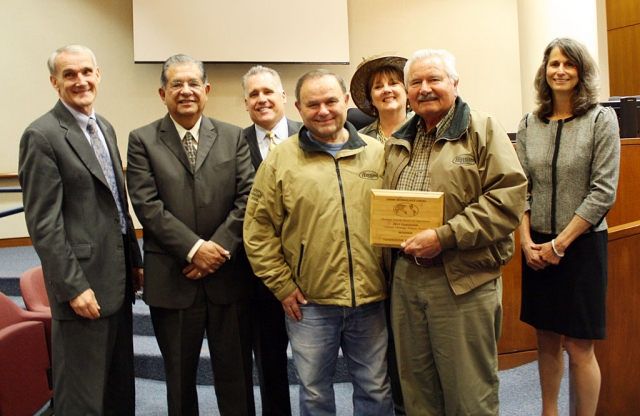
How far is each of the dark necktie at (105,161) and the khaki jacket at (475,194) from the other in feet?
3.97

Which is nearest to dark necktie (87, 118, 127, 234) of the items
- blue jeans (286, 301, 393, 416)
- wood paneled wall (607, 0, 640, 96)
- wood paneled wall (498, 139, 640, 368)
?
blue jeans (286, 301, 393, 416)

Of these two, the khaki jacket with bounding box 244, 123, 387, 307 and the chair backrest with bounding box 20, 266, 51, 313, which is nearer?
the khaki jacket with bounding box 244, 123, 387, 307

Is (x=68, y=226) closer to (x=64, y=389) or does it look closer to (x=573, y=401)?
(x=64, y=389)

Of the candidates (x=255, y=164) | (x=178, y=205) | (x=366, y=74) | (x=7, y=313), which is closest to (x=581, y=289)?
(x=366, y=74)

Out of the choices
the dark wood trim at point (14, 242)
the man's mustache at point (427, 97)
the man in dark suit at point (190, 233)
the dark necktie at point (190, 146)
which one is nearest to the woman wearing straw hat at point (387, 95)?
the man's mustache at point (427, 97)

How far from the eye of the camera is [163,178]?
1.99 m

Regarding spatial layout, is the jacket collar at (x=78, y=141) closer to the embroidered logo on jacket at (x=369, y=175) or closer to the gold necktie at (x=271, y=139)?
the gold necktie at (x=271, y=139)

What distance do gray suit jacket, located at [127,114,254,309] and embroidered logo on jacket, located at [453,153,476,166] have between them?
2.79ft

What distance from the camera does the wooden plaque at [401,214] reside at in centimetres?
162

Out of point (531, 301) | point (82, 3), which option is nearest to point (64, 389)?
point (531, 301)

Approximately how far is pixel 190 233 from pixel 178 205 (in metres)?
0.13

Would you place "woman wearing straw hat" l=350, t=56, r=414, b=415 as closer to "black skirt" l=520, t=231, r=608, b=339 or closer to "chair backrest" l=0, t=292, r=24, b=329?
"black skirt" l=520, t=231, r=608, b=339

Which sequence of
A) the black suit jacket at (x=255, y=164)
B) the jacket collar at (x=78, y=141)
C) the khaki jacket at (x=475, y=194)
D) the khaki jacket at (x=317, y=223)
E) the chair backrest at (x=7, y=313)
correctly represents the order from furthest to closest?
the chair backrest at (x=7, y=313)
the black suit jacket at (x=255, y=164)
the jacket collar at (x=78, y=141)
the khaki jacket at (x=317, y=223)
the khaki jacket at (x=475, y=194)

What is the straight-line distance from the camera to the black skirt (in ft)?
6.37
